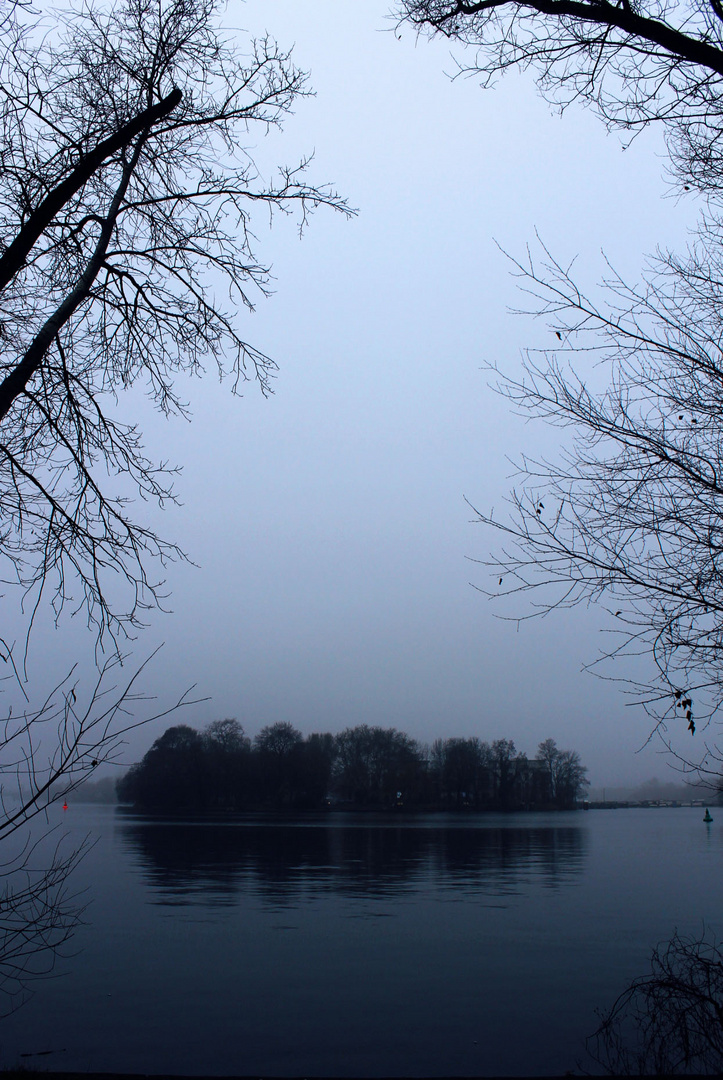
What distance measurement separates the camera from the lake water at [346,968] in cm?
1162

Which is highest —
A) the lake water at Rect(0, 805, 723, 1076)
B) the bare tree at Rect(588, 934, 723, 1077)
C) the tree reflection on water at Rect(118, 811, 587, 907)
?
the bare tree at Rect(588, 934, 723, 1077)

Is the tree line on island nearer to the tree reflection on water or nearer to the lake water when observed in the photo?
the tree reflection on water

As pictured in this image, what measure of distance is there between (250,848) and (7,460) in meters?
47.0

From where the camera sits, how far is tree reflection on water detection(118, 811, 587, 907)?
94.6 ft

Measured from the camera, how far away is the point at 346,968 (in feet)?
54.7

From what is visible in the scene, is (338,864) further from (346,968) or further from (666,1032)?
(666,1032)

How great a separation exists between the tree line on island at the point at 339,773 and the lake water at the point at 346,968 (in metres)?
80.0

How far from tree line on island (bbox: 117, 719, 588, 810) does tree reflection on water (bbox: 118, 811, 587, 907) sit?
51.2 m

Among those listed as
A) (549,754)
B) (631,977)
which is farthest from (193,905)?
(549,754)

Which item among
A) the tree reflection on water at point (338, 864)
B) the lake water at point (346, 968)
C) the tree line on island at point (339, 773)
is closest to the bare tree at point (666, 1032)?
the lake water at point (346, 968)

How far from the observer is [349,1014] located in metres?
13.4

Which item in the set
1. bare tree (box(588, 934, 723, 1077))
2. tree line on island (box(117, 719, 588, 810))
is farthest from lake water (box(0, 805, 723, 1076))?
tree line on island (box(117, 719, 588, 810))

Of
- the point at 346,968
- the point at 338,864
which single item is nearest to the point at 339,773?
the point at 338,864

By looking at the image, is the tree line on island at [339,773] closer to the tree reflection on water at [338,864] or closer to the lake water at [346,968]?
the tree reflection on water at [338,864]
